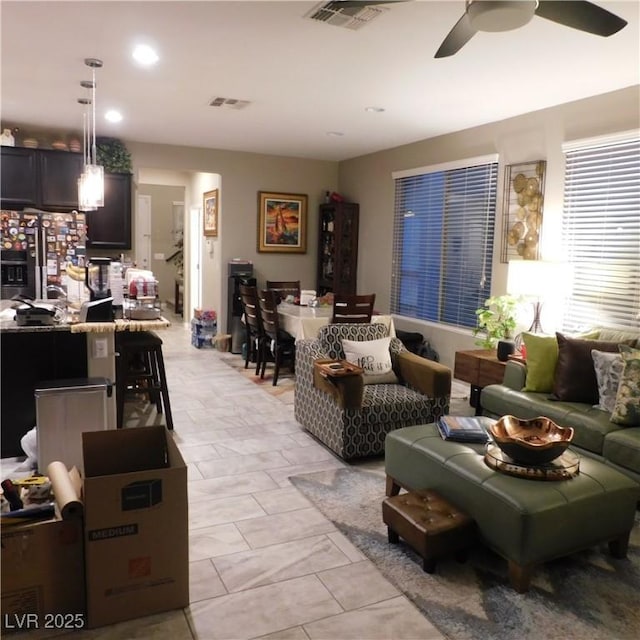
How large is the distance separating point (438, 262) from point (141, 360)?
135 inches

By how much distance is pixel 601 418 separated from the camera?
3.29m

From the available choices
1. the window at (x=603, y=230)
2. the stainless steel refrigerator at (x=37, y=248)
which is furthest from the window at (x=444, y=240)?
the stainless steel refrigerator at (x=37, y=248)

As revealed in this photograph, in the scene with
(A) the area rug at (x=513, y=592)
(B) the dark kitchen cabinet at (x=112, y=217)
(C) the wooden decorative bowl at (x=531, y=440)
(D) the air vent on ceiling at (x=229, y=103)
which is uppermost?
(D) the air vent on ceiling at (x=229, y=103)

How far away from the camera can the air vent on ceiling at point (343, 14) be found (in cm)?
284

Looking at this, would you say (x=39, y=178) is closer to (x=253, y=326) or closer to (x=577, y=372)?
(x=253, y=326)

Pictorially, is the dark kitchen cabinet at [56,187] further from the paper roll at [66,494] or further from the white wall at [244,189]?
the paper roll at [66,494]

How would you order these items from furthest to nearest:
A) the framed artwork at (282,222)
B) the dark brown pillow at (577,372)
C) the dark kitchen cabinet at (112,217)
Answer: the framed artwork at (282,222) < the dark kitchen cabinet at (112,217) < the dark brown pillow at (577,372)

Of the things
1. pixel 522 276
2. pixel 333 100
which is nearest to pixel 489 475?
pixel 522 276

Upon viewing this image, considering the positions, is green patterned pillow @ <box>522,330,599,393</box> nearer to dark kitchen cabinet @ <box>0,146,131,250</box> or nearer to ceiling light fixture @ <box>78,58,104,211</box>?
ceiling light fixture @ <box>78,58,104,211</box>

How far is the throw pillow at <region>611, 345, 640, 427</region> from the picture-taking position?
3166mm

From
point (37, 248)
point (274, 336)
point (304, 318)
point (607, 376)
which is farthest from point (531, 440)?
point (37, 248)

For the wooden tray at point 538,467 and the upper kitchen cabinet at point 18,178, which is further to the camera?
the upper kitchen cabinet at point 18,178

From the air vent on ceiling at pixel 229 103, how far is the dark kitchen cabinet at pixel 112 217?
7.30 ft

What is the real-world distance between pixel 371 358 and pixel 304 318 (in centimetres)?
118
